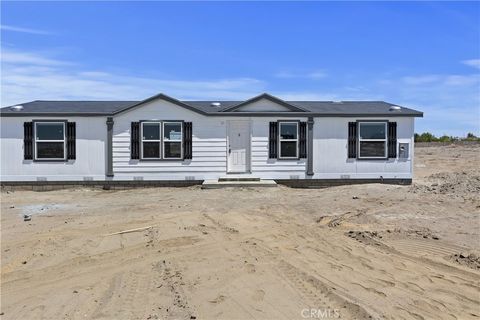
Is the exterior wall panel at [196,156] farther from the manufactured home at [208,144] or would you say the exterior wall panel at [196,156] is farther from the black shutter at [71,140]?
the black shutter at [71,140]

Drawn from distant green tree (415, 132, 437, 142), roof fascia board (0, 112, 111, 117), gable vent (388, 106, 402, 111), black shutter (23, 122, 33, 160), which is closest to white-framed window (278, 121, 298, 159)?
gable vent (388, 106, 402, 111)

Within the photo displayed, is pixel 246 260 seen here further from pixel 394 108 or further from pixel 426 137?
pixel 426 137

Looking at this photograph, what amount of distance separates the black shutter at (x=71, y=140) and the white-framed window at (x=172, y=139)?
10.7 ft

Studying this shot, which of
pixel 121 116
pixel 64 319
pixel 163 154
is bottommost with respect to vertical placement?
pixel 64 319

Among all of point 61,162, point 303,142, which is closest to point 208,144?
point 303,142

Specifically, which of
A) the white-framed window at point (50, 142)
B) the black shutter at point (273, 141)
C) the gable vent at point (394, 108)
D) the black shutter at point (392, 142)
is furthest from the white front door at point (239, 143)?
the white-framed window at point (50, 142)

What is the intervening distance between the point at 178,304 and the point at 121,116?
43.2 ft

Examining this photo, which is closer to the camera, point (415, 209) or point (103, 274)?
point (103, 274)

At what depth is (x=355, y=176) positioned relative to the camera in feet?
57.3

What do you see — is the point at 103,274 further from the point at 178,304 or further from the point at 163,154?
the point at 163,154

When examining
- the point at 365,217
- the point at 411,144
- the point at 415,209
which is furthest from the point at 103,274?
the point at 411,144

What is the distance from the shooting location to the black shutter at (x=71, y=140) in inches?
671

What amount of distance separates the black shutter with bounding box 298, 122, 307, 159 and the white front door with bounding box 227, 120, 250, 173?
1.95m

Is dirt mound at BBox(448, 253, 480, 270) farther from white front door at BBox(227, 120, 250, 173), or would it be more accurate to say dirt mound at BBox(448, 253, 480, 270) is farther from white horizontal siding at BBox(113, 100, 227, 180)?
white horizontal siding at BBox(113, 100, 227, 180)
